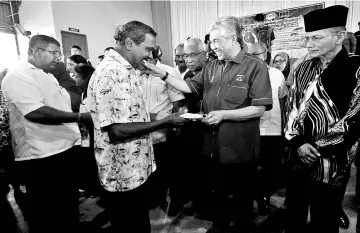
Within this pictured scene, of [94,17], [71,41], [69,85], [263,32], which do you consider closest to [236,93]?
[69,85]

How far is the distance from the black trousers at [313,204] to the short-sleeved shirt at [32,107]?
1.72m

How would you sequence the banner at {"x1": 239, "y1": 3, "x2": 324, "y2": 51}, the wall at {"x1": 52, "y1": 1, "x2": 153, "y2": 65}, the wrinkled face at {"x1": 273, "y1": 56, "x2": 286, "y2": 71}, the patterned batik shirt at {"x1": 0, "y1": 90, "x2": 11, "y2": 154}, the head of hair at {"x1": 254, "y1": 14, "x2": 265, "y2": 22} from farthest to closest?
1. the head of hair at {"x1": 254, "y1": 14, "x2": 265, "y2": 22}
2. the banner at {"x1": 239, "y1": 3, "x2": 324, "y2": 51}
3. the wall at {"x1": 52, "y1": 1, "x2": 153, "y2": 65}
4. the wrinkled face at {"x1": 273, "y1": 56, "x2": 286, "y2": 71}
5. the patterned batik shirt at {"x1": 0, "y1": 90, "x2": 11, "y2": 154}

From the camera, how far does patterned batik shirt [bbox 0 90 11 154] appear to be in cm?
202

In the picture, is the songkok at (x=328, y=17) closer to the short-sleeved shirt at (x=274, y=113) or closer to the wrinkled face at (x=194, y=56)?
the short-sleeved shirt at (x=274, y=113)

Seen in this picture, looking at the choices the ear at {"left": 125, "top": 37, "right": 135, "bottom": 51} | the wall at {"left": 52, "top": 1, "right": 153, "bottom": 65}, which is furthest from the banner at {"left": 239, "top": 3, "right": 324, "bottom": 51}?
the ear at {"left": 125, "top": 37, "right": 135, "bottom": 51}

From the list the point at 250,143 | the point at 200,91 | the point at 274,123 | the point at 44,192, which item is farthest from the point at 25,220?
the point at 274,123

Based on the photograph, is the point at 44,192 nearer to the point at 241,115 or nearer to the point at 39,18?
the point at 241,115

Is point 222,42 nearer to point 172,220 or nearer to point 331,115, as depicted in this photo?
point 331,115

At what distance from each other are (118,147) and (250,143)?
1.02m

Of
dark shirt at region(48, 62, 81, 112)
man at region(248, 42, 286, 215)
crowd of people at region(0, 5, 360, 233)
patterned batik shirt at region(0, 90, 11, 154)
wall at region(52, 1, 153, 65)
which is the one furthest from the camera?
wall at region(52, 1, 153, 65)

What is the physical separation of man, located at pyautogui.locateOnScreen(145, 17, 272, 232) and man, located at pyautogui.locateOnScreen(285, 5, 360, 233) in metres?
0.30

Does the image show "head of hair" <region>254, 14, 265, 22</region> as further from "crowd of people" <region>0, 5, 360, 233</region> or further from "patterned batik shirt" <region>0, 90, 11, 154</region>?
"patterned batik shirt" <region>0, 90, 11, 154</region>

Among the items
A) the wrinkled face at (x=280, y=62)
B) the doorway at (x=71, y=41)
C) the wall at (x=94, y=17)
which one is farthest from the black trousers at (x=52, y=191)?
the wall at (x=94, y=17)

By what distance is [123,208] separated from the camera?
1.34m
